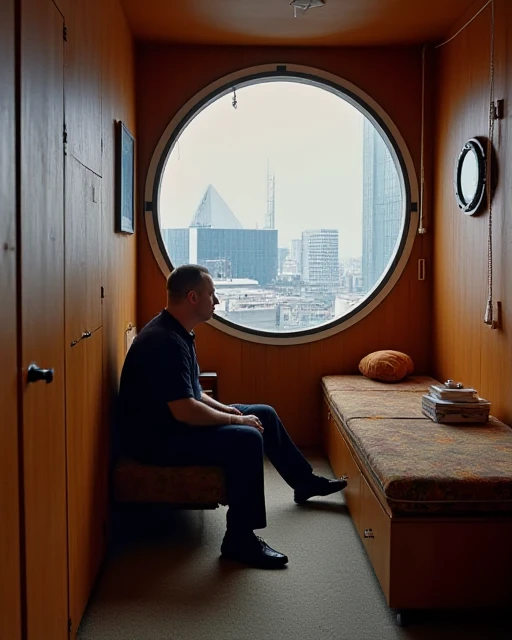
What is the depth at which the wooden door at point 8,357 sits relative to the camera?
1539 millimetres

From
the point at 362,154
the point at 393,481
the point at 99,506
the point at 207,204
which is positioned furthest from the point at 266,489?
the point at 362,154

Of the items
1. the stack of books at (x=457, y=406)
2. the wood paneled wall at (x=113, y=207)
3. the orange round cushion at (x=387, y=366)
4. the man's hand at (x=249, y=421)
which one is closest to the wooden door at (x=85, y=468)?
the wood paneled wall at (x=113, y=207)

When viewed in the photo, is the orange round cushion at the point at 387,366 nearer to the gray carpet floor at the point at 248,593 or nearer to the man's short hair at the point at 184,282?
the gray carpet floor at the point at 248,593

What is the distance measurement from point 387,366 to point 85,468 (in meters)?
2.23

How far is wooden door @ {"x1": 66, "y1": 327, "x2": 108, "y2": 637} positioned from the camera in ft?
7.72

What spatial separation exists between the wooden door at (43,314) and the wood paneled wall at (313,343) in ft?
7.88

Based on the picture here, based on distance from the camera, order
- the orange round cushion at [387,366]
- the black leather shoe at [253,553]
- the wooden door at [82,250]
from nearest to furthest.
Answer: the wooden door at [82,250] < the black leather shoe at [253,553] < the orange round cushion at [387,366]

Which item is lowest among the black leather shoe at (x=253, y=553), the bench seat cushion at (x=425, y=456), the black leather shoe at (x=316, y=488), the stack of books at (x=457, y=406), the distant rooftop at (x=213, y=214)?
the black leather shoe at (x=253, y=553)

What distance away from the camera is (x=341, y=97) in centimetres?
471

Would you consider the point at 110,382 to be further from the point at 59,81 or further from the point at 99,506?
the point at 59,81

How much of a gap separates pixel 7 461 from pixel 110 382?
1692 mm

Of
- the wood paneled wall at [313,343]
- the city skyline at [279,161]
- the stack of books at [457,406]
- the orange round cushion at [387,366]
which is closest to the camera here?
the stack of books at [457,406]

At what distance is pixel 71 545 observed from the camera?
2.33 meters

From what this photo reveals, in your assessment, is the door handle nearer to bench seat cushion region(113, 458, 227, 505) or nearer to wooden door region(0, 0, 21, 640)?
wooden door region(0, 0, 21, 640)
